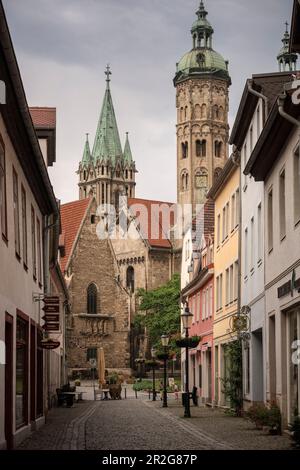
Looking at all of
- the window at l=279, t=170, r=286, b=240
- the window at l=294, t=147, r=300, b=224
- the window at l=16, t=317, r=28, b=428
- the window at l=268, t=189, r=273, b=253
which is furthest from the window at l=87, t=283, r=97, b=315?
the window at l=294, t=147, r=300, b=224

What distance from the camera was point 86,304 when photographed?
99.9 m

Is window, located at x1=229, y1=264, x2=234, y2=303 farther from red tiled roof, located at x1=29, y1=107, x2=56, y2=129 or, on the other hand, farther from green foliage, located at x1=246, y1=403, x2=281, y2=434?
green foliage, located at x1=246, y1=403, x2=281, y2=434

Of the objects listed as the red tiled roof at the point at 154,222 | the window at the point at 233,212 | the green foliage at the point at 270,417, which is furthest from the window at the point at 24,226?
the red tiled roof at the point at 154,222

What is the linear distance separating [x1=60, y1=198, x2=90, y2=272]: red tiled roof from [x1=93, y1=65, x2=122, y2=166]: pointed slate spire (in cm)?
4523

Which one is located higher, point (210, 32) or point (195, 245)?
point (210, 32)

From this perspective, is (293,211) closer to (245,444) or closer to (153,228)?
(245,444)

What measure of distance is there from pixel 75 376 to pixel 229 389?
61336mm

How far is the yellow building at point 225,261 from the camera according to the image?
3431cm

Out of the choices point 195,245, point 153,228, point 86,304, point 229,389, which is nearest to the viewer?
point 229,389

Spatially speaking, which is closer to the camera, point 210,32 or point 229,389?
point 229,389

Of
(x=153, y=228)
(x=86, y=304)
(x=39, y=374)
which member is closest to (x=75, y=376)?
(x=86, y=304)

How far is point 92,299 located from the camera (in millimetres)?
100188

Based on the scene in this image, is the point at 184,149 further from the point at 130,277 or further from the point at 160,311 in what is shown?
the point at 160,311

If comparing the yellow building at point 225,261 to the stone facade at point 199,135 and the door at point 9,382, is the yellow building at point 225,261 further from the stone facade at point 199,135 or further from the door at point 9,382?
the stone facade at point 199,135
